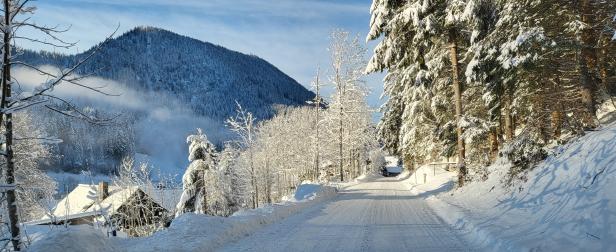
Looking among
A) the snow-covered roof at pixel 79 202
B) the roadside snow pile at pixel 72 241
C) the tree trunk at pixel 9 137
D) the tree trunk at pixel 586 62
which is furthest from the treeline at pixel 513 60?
the snow-covered roof at pixel 79 202

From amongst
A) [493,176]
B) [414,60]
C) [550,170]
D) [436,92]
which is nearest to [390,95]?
[436,92]

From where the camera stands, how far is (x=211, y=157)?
37438mm

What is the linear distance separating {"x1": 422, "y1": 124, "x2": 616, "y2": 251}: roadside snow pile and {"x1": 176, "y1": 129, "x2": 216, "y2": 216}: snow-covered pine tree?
24.7m

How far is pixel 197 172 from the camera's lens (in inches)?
1368

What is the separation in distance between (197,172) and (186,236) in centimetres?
2680

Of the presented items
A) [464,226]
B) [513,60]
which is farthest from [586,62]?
[464,226]

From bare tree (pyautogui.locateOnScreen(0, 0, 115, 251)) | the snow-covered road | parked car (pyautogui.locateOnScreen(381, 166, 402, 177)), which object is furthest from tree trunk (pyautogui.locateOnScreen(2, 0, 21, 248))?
parked car (pyautogui.locateOnScreen(381, 166, 402, 177))

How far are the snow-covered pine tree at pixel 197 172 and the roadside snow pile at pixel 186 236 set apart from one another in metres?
22.6

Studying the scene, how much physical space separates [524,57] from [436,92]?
35.3 ft

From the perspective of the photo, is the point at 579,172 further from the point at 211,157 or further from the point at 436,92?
the point at 211,157

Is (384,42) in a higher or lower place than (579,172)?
higher

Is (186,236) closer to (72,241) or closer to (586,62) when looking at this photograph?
(72,241)

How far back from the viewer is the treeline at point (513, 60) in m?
12.7

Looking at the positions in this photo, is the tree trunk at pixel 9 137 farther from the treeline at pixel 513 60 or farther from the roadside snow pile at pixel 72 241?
the treeline at pixel 513 60
